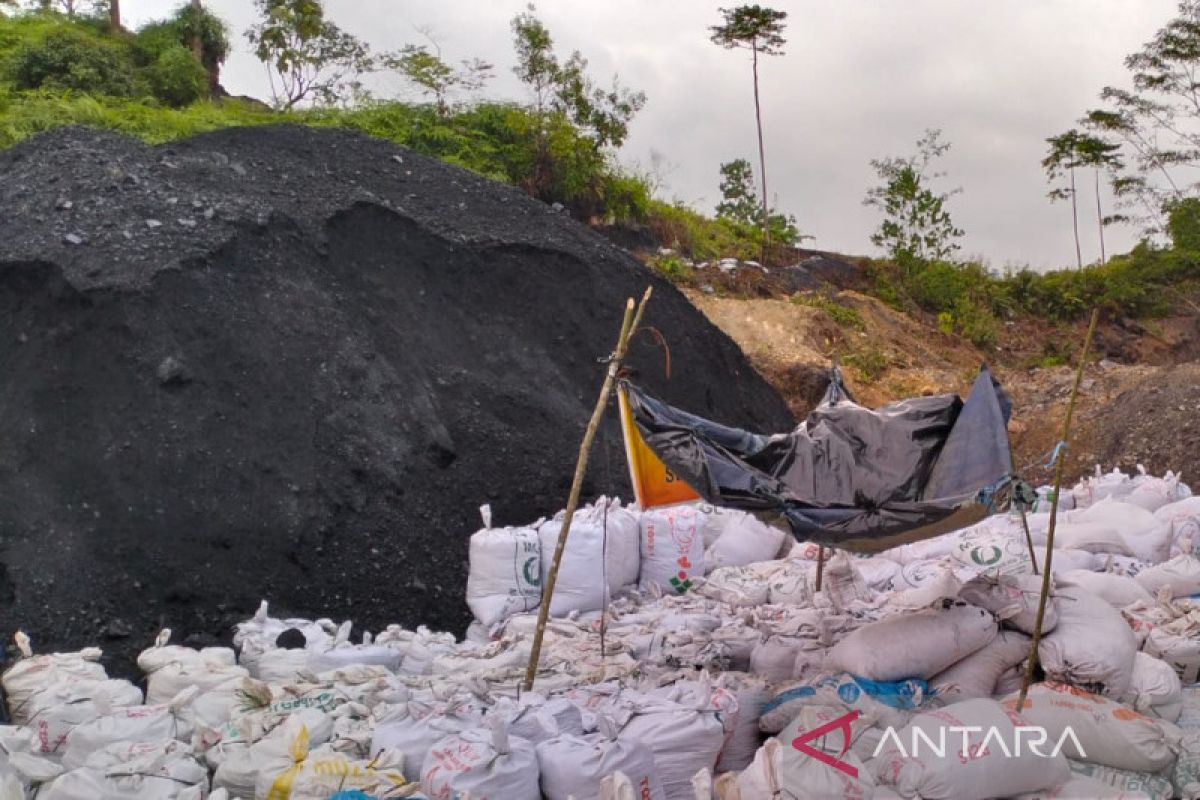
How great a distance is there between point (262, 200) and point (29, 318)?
1.90 meters

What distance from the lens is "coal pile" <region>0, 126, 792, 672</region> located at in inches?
211

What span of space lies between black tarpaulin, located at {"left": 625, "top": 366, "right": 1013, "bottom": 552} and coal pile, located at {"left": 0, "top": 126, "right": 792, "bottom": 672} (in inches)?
81.5

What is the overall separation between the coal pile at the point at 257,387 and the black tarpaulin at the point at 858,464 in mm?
2070

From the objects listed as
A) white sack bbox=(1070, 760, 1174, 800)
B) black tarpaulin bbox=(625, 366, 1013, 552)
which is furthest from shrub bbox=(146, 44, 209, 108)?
white sack bbox=(1070, 760, 1174, 800)

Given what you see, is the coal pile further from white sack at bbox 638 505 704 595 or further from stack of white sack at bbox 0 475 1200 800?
white sack at bbox 638 505 704 595

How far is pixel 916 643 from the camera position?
13.1 feet

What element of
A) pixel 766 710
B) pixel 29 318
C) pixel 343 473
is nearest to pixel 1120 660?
pixel 766 710

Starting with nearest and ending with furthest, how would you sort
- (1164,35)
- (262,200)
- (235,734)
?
(235,734) → (262,200) → (1164,35)

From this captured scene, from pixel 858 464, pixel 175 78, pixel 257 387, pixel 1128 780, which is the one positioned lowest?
pixel 1128 780

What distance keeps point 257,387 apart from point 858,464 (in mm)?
3581

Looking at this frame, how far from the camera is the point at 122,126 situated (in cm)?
1023

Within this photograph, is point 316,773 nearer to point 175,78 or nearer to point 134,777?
point 134,777

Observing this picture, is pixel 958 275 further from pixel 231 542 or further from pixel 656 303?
pixel 231 542

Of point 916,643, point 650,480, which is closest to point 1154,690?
point 916,643
